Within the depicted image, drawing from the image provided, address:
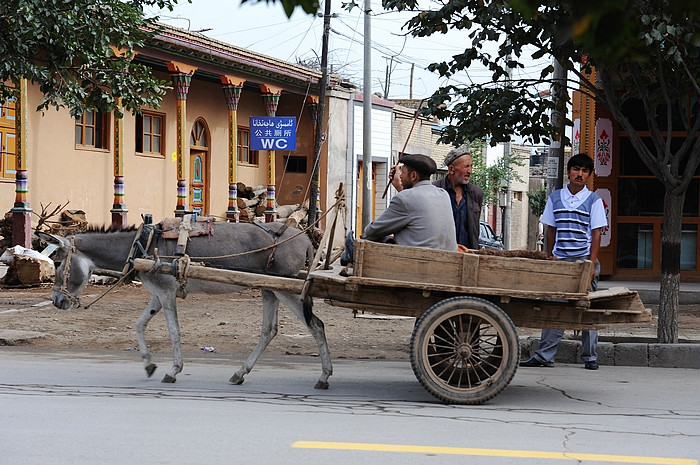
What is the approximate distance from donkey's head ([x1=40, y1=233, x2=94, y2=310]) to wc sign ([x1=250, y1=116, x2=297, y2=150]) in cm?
1756

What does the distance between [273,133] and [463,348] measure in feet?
63.6

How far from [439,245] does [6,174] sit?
15.0 m

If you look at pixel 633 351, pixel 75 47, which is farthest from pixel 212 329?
pixel 633 351

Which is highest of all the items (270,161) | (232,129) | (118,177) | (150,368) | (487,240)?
(232,129)

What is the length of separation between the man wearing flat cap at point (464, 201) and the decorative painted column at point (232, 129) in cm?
1835

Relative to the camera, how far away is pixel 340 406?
7195 millimetres

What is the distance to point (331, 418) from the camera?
6637 millimetres

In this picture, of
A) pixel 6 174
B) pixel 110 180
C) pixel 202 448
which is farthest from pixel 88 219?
pixel 202 448

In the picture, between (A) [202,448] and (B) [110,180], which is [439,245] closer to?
(A) [202,448]

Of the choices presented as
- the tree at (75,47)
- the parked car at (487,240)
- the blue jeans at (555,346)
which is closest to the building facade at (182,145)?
the tree at (75,47)

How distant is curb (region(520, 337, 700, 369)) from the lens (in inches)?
399

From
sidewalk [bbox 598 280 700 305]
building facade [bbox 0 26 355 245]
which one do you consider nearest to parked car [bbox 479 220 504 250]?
building facade [bbox 0 26 355 245]

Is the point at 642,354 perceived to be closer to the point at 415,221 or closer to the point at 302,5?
the point at 415,221

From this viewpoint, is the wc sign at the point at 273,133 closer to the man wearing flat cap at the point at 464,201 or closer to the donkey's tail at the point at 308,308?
the man wearing flat cap at the point at 464,201
